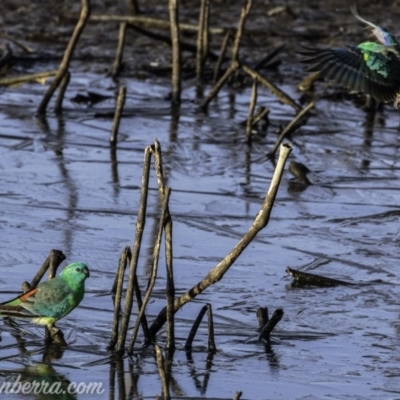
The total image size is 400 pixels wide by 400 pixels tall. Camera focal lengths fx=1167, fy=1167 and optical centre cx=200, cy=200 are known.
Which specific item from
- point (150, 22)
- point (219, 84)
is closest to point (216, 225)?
point (219, 84)

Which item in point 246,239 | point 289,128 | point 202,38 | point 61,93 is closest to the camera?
point 246,239

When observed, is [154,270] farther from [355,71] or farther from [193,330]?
[355,71]

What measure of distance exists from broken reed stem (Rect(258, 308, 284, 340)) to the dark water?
63 mm

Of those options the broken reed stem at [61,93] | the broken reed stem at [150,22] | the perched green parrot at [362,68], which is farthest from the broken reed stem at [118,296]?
the broken reed stem at [150,22]

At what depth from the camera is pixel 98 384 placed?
587 centimetres

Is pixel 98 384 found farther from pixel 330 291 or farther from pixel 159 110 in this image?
pixel 159 110

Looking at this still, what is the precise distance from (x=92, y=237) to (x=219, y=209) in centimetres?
136

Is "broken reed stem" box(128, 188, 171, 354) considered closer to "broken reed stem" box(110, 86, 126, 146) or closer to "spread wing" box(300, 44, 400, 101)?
"spread wing" box(300, 44, 400, 101)

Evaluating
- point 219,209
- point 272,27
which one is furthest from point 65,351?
point 272,27

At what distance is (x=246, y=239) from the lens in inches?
220

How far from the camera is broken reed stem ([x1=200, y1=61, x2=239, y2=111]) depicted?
12211mm

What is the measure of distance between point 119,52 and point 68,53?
2.50 m

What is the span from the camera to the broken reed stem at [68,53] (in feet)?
38.2

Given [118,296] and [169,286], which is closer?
[169,286]
